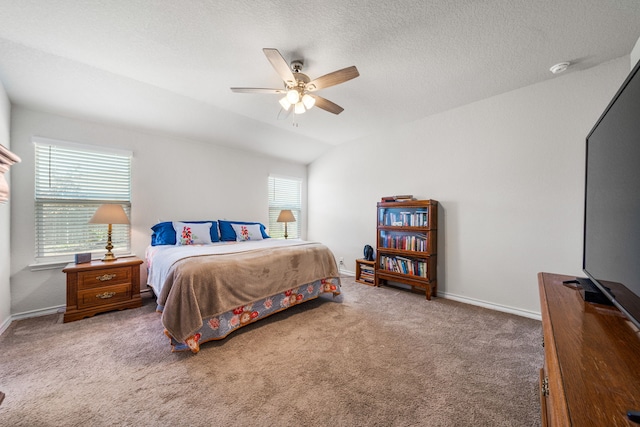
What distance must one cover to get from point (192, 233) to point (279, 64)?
98.1 inches

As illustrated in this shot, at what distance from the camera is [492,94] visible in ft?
9.39

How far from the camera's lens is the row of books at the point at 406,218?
334 centimetres

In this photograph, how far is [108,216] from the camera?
2.70 metres

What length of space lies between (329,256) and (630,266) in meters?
2.49

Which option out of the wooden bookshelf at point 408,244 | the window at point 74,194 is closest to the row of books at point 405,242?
the wooden bookshelf at point 408,244

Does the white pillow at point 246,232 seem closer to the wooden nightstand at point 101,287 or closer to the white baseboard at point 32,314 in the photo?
the wooden nightstand at point 101,287

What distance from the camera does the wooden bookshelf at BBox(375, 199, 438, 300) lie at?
325 cm

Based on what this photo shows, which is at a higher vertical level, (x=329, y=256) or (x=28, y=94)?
(x=28, y=94)

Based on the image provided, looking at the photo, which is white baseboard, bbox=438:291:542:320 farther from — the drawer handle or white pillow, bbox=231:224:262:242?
the drawer handle

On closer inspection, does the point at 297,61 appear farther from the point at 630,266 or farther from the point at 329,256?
the point at 630,266

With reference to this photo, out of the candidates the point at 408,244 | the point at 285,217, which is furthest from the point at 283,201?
the point at 408,244

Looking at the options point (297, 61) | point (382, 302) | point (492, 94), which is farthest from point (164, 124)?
point (492, 94)

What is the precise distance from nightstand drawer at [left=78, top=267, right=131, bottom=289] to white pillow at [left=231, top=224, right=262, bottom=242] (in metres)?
1.41

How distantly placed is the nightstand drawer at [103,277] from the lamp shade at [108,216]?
0.52 meters
